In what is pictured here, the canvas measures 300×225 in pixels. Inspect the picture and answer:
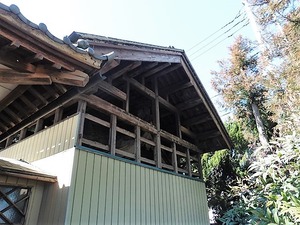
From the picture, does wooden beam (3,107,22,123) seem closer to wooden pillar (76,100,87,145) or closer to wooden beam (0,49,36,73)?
wooden pillar (76,100,87,145)

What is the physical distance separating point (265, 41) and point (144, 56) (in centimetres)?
785

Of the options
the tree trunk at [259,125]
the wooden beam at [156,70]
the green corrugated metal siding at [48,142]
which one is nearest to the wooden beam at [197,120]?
the wooden beam at [156,70]

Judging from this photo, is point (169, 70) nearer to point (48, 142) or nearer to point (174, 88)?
point (174, 88)

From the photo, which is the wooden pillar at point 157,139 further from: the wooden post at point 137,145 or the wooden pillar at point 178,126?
the wooden pillar at point 178,126

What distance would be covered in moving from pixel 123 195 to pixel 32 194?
1595mm

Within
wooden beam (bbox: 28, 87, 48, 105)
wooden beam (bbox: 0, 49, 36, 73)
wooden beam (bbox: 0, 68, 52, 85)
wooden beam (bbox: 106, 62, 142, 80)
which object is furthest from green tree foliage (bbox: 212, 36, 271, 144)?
wooden beam (bbox: 0, 49, 36, 73)

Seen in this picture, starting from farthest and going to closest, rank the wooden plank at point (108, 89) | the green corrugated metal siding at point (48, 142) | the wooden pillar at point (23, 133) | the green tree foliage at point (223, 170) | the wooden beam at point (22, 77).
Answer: the green tree foliage at point (223, 170), the wooden pillar at point (23, 133), the wooden plank at point (108, 89), the green corrugated metal siding at point (48, 142), the wooden beam at point (22, 77)

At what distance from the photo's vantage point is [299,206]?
9.23 feet

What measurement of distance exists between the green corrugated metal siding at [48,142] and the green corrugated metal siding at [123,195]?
1.54 ft

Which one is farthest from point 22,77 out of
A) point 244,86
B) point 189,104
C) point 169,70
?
point 244,86

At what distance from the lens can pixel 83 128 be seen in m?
5.09

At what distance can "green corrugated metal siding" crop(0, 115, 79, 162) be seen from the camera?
4.40m

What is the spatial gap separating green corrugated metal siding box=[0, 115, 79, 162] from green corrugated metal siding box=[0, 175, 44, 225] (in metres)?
0.66

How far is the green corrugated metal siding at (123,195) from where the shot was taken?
390 cm
